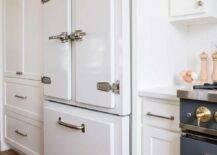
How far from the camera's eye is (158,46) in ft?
5.06

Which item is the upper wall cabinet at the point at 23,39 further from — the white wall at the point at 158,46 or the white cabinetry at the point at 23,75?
the white wall at the point at 158,46

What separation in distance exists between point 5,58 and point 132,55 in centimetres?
163

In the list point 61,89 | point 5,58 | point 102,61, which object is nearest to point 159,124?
point 102,61

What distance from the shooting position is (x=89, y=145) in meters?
1.55

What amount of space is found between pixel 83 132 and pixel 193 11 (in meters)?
0.89

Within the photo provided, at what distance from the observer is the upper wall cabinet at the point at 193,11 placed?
1.49m

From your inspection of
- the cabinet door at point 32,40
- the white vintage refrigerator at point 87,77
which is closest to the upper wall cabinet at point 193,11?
the white vintage refrigerator at point 87,77

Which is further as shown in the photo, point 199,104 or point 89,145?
point 89,145

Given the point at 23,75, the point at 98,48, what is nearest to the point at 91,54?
the point at 98,48

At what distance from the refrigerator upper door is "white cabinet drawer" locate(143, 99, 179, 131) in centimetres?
52

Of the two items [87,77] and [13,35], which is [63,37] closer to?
[87,77]

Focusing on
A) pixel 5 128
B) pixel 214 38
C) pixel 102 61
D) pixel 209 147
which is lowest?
pixel 5 128

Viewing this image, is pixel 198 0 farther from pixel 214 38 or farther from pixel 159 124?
pixel 159 124

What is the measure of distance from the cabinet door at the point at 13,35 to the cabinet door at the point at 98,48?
917 millimetres
